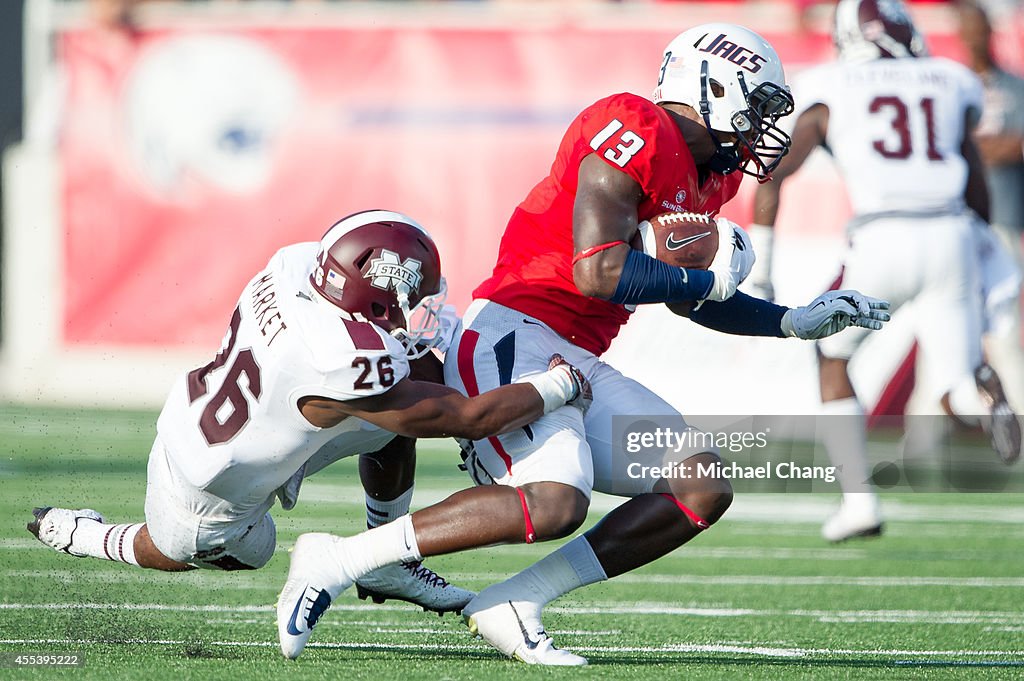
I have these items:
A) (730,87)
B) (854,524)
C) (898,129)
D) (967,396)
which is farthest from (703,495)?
(898,129)

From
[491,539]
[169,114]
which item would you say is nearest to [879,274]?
[491,539]

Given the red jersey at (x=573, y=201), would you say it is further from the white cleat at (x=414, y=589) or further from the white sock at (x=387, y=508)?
the white cleat at (x=414, y=589)

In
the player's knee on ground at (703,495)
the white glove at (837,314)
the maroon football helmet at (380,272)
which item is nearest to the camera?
the maroon football helmet at (380,272)

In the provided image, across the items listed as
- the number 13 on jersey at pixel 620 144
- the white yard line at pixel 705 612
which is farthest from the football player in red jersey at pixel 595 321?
the white yard line at pixel 705 612

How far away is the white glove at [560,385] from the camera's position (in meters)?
3.69

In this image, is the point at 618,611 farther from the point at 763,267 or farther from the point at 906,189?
the point at 906,189

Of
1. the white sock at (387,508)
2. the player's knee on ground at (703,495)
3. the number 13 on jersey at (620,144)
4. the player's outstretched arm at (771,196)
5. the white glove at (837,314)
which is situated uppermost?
the number 13 on jersey at (620,144)

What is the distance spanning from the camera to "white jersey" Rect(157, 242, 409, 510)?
3.49 meters

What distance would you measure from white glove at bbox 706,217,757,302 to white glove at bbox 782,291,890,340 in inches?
9.1

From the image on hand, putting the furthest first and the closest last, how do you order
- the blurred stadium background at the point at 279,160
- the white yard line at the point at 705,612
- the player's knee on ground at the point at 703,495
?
the blurred stadium background at the point at 279,160 < the white yard line at the point at 705,612 < the player's knee on ground at the point at 703,495

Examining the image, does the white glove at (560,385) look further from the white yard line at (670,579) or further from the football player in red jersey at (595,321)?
the white yard line at (670,579)

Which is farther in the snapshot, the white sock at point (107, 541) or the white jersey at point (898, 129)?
the white jersey at point (898, 129)

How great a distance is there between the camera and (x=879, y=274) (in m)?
6.94

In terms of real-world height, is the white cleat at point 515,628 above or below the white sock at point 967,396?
above
